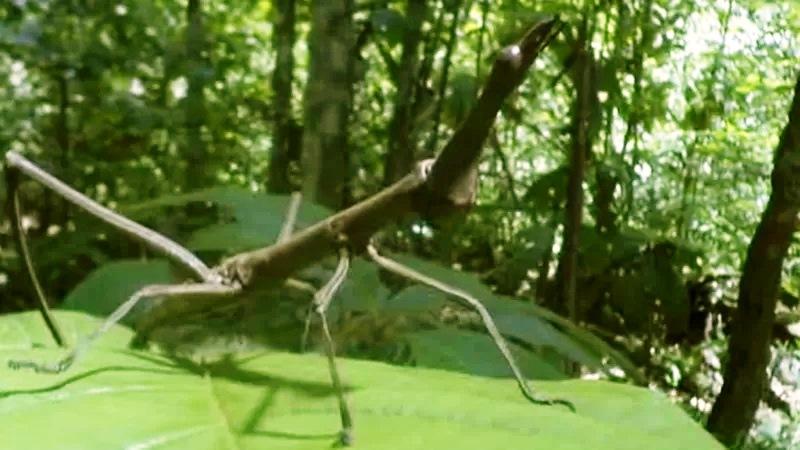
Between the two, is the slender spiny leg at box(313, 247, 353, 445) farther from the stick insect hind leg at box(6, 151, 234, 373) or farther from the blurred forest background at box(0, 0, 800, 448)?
the blurred forest background at box(0, 0, 800, 448)

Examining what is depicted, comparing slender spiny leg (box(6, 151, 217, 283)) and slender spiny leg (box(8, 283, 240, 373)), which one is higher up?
slender spiny leg (box(6, 151, 217, 283))

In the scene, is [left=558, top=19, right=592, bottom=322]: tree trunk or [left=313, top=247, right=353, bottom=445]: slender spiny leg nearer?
[left=313, top=247, right=353, bottom=445]: slender spiny leg

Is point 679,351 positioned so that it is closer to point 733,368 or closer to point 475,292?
point 733,368

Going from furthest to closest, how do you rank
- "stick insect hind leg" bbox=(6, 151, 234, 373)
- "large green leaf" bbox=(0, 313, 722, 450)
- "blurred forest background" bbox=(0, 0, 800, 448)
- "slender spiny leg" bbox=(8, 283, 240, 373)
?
1. "blurred forest background" bbox=(0, 0, 800, 448)
2. "stick insect hind leg" bbox=(6, 151, 234, 373)
3. "slender spiny leg" bbox=(8, 283, 240, 373)
4. "large green leaf" bbox=(0, 313, 722, 450)

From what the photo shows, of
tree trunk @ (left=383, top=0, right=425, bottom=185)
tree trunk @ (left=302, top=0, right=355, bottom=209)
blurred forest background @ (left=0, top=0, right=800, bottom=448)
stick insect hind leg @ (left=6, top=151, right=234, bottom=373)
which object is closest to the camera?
stick insect hind leg @ (left=6, top=151, right=234, bottom=373)

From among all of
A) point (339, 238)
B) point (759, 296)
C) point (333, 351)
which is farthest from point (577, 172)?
point (333, 351)

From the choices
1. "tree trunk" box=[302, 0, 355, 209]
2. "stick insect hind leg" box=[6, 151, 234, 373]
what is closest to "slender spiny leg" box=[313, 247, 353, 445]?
"stick insect hind leg" box=[6, 151, 234, 373]

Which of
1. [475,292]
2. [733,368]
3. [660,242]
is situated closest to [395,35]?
[660,242]
